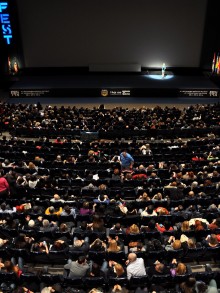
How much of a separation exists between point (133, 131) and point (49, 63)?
11.0 m

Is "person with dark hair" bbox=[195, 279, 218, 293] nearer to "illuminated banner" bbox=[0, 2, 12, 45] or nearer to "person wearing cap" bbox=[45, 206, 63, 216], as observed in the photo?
"person wearing cap" bbox=[45, 206, 63, 216]

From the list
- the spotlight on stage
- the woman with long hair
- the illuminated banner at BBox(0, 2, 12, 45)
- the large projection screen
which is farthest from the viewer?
the spotlight on stage

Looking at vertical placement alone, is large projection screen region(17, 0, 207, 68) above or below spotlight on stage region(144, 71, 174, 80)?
above

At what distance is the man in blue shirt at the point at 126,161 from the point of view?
499 inches

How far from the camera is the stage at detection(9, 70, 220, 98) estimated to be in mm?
22906

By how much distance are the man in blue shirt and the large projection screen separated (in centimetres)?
1398

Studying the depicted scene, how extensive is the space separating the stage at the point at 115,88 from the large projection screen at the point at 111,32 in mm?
1719

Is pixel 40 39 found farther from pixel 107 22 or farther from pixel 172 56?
pixel 172 56

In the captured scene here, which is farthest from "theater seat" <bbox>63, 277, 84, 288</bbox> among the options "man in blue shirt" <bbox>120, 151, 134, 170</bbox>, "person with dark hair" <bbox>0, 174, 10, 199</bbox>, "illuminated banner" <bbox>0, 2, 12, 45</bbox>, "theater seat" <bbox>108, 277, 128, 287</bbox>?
"illuminated banner" <bbox>0, 2, 12, 45</bbox>

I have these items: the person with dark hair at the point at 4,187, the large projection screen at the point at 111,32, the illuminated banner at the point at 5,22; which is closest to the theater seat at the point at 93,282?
the person with dark hair at the point at 4,187

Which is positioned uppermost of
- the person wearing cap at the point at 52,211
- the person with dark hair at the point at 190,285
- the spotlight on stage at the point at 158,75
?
the spotlight on stage at the point at 158,75

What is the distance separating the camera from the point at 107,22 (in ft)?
79.4

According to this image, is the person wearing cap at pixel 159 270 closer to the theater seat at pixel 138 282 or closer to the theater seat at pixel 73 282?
the theater seat at pixel 138 282

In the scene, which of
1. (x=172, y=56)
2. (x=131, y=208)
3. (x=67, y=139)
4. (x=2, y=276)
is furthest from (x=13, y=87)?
(x=2, y=276)
